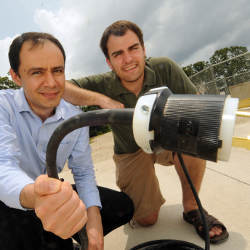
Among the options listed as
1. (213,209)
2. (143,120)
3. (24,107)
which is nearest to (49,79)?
(24,107)

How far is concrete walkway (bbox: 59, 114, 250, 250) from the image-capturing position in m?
1.68

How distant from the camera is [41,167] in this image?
1.53m

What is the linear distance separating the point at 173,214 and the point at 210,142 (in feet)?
5.63

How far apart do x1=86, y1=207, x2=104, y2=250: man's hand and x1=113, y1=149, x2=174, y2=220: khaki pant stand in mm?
630

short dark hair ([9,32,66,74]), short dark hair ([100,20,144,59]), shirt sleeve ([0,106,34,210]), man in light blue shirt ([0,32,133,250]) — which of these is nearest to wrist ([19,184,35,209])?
shirt sleeve ([0,106,34,210])

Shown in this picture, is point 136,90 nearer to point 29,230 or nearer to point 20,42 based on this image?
point 20,42

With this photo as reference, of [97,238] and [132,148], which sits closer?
[97,238]

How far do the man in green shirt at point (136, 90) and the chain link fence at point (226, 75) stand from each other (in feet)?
16.3

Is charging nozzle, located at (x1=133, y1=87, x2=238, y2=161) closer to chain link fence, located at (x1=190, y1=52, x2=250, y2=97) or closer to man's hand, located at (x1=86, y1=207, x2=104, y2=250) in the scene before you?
man's hand, located at (x1=86, y1=207, x2=104, y2=250)

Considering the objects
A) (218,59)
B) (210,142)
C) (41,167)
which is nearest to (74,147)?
(41,167)

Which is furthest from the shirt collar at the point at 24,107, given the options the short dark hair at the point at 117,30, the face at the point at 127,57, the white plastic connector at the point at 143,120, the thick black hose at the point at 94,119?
the white plastic connector at the point at 143,120

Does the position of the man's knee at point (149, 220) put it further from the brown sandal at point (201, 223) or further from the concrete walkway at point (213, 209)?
the brown sandal at point (201, 223)

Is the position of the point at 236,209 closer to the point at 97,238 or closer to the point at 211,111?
the point at 97,238

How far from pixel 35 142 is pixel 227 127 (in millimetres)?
1253
